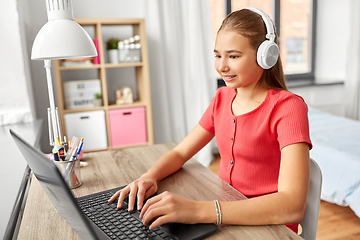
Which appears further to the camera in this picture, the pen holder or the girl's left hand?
the pen holder

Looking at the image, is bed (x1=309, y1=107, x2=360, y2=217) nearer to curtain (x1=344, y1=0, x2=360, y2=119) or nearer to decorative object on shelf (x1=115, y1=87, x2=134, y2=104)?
curtain (x1=344, y1=0, x2=360, y2=119)

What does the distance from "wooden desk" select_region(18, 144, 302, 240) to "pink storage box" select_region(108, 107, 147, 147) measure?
1.37 m

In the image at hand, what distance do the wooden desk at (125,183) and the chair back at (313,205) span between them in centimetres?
22

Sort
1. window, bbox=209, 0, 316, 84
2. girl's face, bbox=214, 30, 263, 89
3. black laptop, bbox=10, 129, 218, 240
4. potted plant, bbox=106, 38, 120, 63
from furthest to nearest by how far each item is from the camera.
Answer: window, bbox=209, 0, 316, 84, potted plant, bbox=106, 38, 120, 63, girl's face, bbox=214, 30, 263, 89, black laptop, bbox=10, 129, 218, 240

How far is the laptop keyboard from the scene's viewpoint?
70cm

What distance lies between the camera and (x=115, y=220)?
2.52ft

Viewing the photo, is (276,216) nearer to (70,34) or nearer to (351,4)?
(70,34)

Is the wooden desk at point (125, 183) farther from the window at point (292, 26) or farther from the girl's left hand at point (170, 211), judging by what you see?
the window at point (292, 26)

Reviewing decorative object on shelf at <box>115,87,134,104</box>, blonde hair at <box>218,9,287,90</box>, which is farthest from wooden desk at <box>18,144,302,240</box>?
decorative object on shelf at <box>115,87,134,104</box>

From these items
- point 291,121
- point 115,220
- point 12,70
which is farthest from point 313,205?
point 12,70

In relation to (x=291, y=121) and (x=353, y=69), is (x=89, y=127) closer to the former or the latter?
(x=291, y=121)

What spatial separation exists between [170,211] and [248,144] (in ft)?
1.37

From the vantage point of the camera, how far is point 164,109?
10.1 ft

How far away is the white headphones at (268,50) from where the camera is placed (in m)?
0.96
